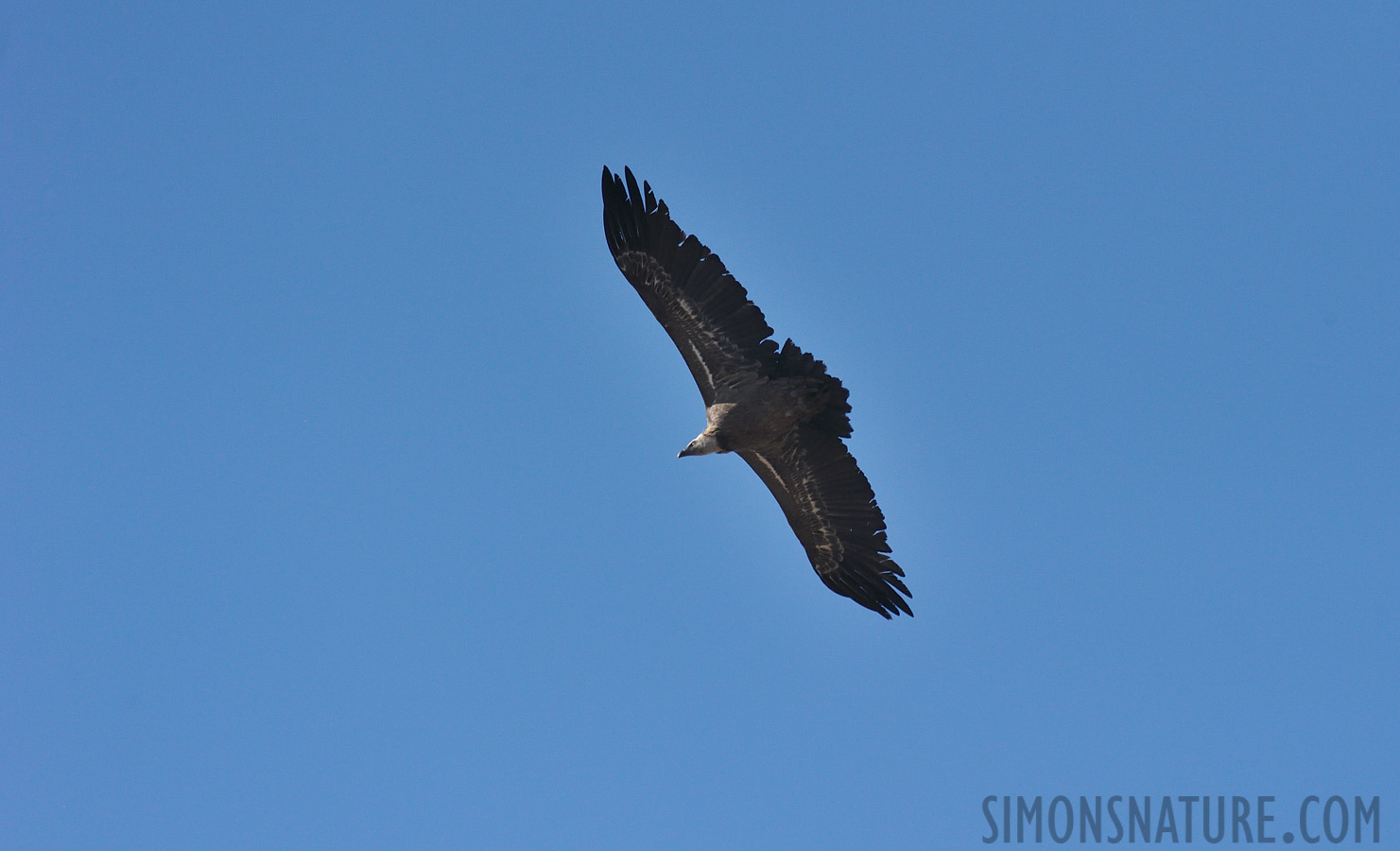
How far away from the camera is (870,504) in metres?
21.2

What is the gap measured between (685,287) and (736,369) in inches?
55.3

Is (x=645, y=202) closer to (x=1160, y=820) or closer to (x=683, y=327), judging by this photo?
(x=683, y=327)

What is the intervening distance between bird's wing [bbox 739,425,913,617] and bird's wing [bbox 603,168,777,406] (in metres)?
1.45

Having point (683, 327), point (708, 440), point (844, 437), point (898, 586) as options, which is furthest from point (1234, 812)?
point (683, 327)

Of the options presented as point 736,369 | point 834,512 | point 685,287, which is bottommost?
point 834,512

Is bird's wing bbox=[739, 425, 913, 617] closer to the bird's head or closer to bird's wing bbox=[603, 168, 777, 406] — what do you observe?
the bird's head

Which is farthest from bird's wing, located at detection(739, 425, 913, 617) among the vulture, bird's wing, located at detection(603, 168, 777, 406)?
bird's wing, located at detection(603, 168, 777, 406)

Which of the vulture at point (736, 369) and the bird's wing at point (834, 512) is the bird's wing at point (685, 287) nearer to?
the vulture at point (736, 369)

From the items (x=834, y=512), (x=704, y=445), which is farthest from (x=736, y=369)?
(x=834, y=512)

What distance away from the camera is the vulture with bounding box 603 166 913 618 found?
20031 mm

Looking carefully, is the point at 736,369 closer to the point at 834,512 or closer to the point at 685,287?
the point at 685,287

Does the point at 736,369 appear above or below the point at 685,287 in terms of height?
below

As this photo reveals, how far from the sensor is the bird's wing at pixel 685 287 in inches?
790

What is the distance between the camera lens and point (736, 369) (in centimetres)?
2042
